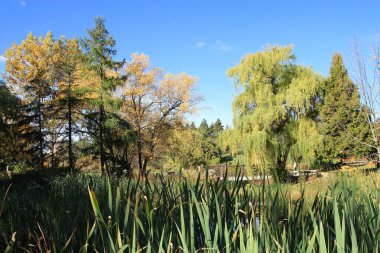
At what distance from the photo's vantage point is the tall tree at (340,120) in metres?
22.1

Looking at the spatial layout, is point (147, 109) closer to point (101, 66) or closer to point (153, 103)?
point (153, 103)

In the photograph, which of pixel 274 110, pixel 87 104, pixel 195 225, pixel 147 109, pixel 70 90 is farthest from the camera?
pixel 147 109

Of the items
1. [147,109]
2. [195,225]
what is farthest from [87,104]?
[195,225]

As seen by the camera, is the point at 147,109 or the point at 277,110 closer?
the point at 277,110

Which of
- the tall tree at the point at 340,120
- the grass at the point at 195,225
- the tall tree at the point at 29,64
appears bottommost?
the grass at the point at 195,225

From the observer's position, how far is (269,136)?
18.8 m

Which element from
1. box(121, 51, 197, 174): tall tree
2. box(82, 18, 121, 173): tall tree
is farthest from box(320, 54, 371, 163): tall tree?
box(82, 18, 121, 173): tall tree

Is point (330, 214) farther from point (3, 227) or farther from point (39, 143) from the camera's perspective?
point (39, 143)

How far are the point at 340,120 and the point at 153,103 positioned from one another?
12.5 metres

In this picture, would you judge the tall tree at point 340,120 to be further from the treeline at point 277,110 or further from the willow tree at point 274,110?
the willow tree at point 274,110

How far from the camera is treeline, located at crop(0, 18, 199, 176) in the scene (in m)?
18.6

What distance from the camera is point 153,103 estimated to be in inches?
958

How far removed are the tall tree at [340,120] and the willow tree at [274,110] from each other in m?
4.20

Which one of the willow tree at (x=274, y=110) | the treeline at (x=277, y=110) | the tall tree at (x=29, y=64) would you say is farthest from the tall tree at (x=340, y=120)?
the tall tree at (x=29, y=64)
